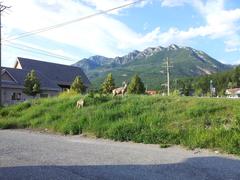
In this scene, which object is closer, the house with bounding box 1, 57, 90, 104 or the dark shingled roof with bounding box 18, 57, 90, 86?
the house with bounding box 1, 57, 90, 104

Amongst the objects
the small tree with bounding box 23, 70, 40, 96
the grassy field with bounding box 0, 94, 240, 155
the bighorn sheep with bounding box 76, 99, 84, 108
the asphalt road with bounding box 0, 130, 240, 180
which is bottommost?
the asphalt road with bounding box 0, 130, 240, 180

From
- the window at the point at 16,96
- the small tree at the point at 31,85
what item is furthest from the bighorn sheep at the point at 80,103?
the window at the point at 16,96

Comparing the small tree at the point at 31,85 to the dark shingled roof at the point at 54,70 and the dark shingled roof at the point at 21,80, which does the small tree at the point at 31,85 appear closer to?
the dark shingled roof at the point at 21,80

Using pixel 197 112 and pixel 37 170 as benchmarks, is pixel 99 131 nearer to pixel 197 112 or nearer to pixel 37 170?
pixel 197 112

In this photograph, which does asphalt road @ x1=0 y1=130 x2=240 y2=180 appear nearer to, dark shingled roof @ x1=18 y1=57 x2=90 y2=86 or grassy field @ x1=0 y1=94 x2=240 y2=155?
grassy field @ x1=0 y1=94 x2=240 y2=155

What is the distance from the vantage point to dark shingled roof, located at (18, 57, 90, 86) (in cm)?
7294

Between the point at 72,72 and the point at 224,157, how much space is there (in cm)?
6970

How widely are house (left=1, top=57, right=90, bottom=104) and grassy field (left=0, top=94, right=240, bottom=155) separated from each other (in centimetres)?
3152

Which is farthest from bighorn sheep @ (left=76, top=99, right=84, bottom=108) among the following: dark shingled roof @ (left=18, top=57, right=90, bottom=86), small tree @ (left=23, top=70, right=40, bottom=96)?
dark shingled roof @ (left=18, top=57, right=90, bottom=86)

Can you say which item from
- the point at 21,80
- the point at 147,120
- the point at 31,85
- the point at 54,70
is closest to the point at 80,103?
the point at 147,120

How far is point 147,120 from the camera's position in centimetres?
1667

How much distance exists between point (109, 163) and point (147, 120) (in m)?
6.79

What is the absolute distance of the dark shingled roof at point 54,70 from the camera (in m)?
72.9

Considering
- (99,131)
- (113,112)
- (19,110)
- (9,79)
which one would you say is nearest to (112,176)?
(99,131)
